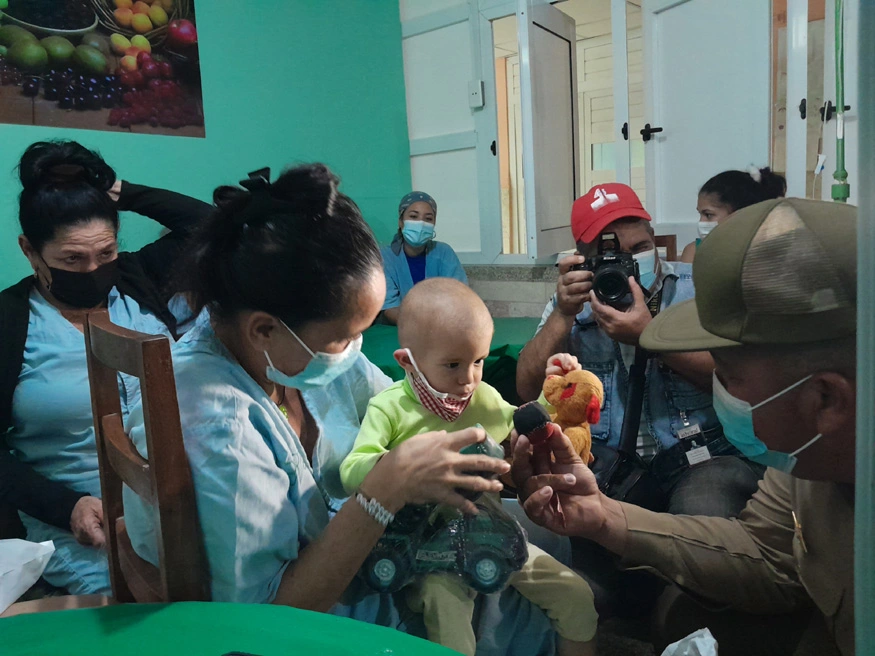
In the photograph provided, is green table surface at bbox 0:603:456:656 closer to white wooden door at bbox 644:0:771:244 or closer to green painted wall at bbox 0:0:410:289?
green painted wall at bbox 0:0:410:289

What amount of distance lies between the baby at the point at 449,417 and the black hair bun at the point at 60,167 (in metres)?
1.21

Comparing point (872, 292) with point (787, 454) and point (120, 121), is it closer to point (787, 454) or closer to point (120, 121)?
point (787, 454)

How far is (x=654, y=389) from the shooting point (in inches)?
71.4

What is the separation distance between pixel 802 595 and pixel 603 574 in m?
0.60

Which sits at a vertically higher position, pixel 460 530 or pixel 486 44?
pixel 486 44

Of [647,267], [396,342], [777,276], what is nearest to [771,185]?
[647,267]

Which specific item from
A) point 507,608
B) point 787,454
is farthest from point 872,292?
point 507,608

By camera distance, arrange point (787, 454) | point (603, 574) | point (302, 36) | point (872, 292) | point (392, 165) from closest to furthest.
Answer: point (872, 292), point (787, 454), point (603, 574), point (302, 36), point (392, 165)

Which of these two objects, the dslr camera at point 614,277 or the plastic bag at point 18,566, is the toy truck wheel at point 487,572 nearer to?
the plastic bag at point 18,566

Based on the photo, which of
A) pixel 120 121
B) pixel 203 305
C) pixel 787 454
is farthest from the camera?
pixel 120 121

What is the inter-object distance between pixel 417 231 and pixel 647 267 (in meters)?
2.11

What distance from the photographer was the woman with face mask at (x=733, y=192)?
271 cm

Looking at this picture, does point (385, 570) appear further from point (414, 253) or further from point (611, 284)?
point (414, 253)

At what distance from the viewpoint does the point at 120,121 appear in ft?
10.7
